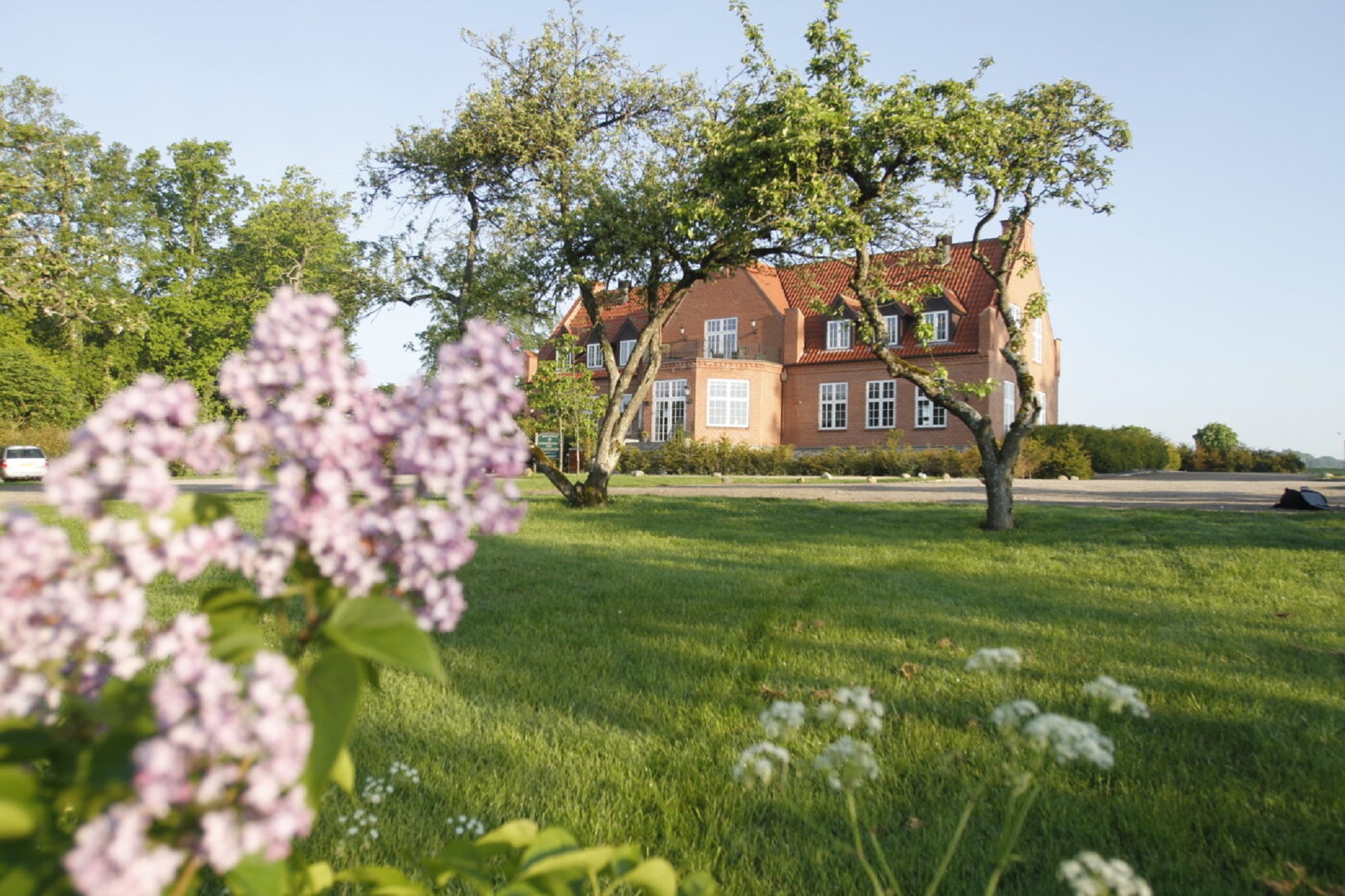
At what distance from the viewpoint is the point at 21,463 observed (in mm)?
31000

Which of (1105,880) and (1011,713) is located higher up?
(1011,713)

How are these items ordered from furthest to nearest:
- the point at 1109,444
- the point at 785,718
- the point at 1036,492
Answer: the point at 1109,444 → the point at 1036,492 → the point at 785,718

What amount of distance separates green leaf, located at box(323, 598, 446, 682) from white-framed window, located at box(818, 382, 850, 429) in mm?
38602

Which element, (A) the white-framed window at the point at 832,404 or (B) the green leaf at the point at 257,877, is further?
(A) the white-framed window at the point at 832,404

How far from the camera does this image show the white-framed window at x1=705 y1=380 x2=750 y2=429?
39.4 m

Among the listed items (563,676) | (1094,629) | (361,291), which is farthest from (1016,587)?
(361,291)

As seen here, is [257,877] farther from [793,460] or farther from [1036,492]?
[793,460]

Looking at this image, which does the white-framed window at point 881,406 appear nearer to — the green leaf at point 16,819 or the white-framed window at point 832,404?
the white-framed window at point 832,404

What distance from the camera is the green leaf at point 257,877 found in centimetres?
88

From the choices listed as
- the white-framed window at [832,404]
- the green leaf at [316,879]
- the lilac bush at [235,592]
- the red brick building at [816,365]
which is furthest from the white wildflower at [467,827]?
the white-framed window at [832,404]

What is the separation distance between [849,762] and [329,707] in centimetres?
120

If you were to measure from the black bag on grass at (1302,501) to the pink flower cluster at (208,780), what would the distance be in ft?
55.7

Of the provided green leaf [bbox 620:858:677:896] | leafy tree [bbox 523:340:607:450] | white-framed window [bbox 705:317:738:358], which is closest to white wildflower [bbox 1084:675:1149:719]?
green leaf [bbox 620:858:677:896]

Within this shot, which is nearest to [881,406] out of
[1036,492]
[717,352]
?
[717,352]
